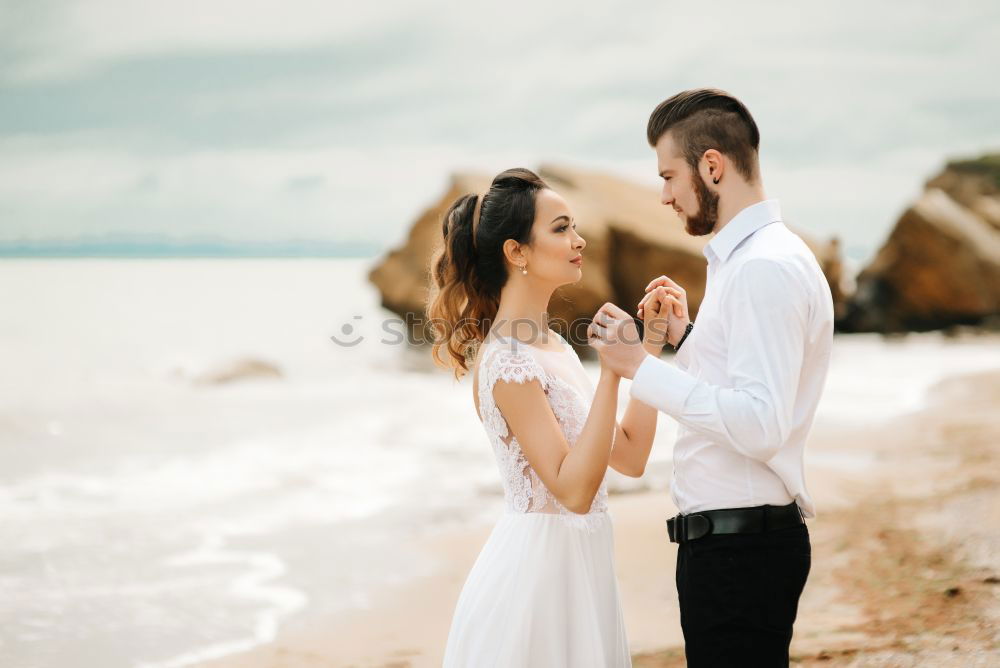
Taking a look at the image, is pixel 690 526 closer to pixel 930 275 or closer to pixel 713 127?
pixel 713 127

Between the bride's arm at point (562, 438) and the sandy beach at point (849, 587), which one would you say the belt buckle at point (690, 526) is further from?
the sandy beach at point (849, 587)

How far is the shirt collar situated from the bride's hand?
44 centimetres

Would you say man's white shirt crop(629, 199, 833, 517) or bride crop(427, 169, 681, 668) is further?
bride crop(427, 169, 681, 668)

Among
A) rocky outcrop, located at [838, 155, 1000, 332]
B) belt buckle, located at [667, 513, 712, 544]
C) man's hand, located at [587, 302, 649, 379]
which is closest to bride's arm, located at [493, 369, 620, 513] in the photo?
man's hand, located at [587, 302, 649, 379]

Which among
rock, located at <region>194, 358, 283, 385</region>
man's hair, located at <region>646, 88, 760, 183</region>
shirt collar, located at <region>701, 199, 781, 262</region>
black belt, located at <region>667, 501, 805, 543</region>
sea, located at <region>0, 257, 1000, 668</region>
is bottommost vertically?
rock, located at <region>194, 358, 283, 385</region>

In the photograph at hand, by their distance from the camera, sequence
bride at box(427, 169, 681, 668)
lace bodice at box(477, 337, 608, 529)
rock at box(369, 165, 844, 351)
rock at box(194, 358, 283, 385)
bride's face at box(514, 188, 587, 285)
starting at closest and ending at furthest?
bride at box(427, 169, 681, 668), lace bodice at box(477, 337, 608, 529), bride's face at box(514, 188, 587, 285), rock at box(369, 165, 844, 351), rock at box(194, 358, 283, 385)

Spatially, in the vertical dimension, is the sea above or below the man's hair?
below

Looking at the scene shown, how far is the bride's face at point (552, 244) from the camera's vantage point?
3400mm

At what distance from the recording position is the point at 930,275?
83.0 ft

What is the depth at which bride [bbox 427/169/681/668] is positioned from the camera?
10.3 ft

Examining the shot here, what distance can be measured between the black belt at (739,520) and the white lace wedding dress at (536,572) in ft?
1.51

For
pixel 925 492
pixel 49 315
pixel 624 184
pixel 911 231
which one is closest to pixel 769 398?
pixel 925 492

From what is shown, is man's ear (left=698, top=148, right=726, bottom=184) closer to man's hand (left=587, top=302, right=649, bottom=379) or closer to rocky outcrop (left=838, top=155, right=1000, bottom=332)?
man's hand (left=587, top=302, right=649, bottom=379)

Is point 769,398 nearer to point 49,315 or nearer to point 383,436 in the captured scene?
point 383,436
